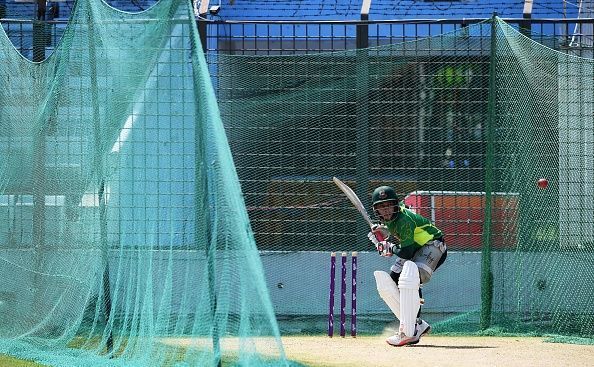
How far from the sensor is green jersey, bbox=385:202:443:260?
9.68 m

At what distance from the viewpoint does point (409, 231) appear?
9672 millimetres

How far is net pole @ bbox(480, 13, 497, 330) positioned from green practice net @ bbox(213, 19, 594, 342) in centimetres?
1

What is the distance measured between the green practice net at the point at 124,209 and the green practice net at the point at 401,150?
2.50m

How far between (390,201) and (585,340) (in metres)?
2.29

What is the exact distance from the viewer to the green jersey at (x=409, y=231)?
9680 mm

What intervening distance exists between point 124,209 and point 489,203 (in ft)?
14.0

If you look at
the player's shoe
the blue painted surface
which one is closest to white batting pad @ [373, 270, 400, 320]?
the player's shoe

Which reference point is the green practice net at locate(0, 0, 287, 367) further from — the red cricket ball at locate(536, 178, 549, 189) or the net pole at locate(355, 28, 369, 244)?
the red cricket ball at locate(536, 178, 549, 189)

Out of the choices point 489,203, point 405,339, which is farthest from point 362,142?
point 405,339

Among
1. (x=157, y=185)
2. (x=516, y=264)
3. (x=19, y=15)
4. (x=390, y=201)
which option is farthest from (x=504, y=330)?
(x=19, y=15)

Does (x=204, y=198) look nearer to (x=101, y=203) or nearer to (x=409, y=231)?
(x=101, y=203)

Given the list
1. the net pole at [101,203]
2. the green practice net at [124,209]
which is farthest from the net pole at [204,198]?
the net pole at [101,203]

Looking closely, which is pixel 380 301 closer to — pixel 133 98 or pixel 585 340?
pixel 585 340

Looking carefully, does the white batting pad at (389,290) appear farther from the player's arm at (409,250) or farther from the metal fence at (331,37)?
the metal fence at (331,37)
